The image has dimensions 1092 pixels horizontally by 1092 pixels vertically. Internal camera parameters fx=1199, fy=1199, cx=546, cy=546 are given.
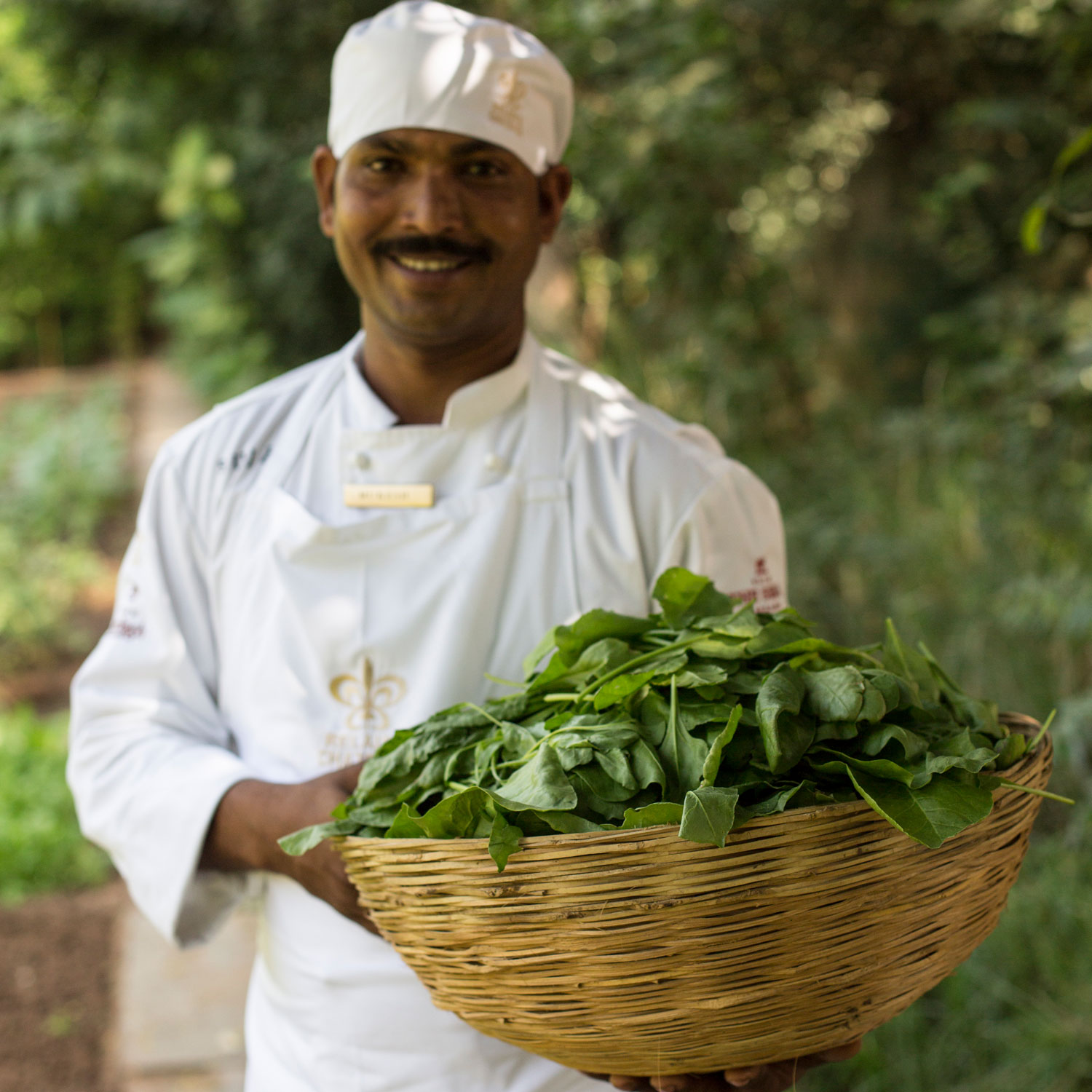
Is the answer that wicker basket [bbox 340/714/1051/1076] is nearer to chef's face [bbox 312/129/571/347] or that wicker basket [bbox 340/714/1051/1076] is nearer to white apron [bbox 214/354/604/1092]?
white apron [bbox 214/354/604/1092]

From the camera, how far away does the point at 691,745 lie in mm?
1331

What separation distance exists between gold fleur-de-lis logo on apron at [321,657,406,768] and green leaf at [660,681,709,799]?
568 millimetres

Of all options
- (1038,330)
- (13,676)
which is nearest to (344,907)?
(1038,330)

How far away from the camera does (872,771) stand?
1.26 m

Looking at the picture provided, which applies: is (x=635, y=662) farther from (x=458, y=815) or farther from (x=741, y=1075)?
(x=741, y=1075)

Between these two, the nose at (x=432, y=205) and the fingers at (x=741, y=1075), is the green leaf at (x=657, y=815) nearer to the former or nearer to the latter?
the fingers at (x=741, y=1075)

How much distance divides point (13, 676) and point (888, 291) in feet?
19.1

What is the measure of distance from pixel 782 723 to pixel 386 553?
77 cm

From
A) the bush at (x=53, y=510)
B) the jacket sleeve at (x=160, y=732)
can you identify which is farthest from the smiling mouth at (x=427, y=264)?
the bush at (x=53, y=510)

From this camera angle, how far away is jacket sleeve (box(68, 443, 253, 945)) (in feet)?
5.78

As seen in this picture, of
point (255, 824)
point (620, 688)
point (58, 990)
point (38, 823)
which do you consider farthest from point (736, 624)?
point (38, 823)

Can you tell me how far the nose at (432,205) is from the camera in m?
1.75

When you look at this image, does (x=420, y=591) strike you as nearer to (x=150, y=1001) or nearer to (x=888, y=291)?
(x=150, y=1001)

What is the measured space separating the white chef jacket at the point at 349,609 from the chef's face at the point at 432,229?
139mm
